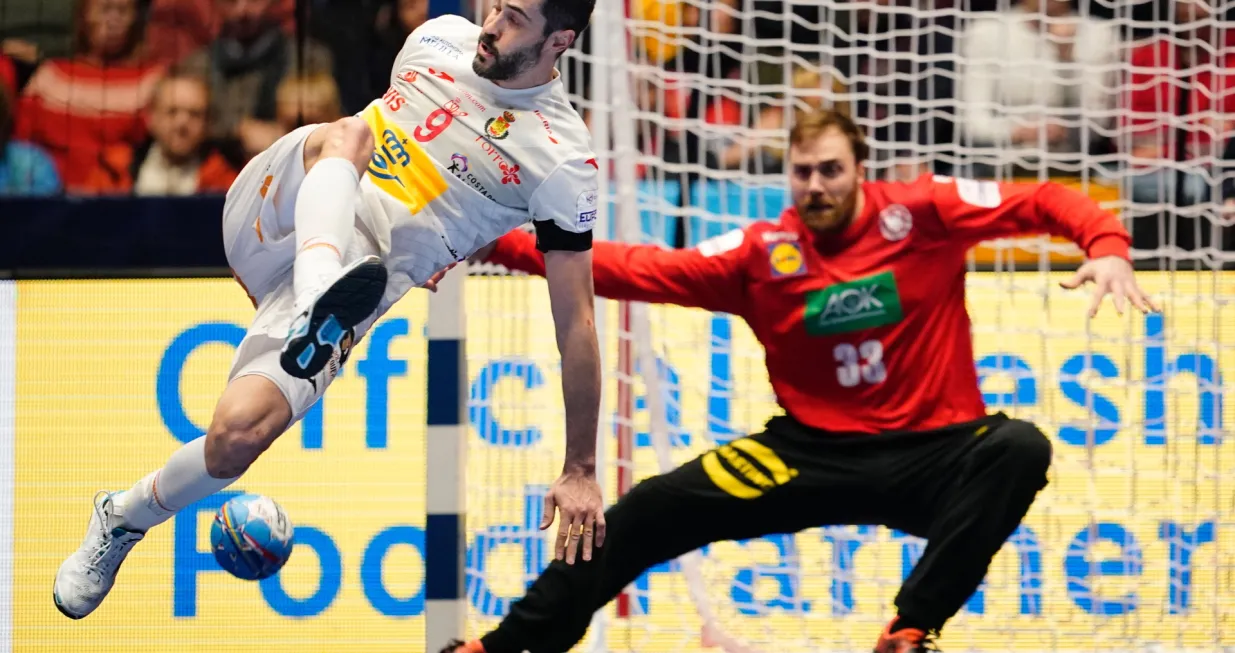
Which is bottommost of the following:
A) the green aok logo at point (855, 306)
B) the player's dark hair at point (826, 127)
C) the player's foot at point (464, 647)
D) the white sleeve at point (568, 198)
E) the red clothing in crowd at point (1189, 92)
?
the player's foot at point (464, 647)

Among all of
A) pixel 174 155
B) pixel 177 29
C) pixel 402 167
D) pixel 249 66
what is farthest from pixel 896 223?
pixel 177 29

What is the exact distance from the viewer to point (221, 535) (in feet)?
12.1

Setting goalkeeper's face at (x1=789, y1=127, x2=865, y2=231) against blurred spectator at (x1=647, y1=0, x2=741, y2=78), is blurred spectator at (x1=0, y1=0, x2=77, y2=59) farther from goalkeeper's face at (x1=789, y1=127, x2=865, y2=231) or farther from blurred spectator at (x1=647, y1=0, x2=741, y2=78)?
goalkeeper's face at (x1=789, y1=127, x2=865, y2=231)

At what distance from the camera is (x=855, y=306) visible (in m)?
4.35

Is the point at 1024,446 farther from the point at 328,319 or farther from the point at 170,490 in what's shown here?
the point at 170,490

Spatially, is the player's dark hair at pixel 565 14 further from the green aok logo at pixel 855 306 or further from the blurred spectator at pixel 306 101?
the blurred spectator at pixel 306 101

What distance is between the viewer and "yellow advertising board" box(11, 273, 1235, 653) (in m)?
5.07

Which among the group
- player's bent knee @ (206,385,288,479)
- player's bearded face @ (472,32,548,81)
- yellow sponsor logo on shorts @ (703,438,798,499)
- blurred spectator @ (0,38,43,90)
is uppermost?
blurred spectator @ (0,38,43,90)

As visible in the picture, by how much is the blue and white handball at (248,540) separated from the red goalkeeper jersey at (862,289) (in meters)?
1.02

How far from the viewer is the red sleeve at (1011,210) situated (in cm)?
405

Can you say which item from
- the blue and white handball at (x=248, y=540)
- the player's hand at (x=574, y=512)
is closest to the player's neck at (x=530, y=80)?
the player's hand at (x=574, y=512)

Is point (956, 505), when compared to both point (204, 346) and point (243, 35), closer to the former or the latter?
point (204, 346)

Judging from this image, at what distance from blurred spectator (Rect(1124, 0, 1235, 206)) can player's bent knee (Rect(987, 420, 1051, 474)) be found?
5.39 ft

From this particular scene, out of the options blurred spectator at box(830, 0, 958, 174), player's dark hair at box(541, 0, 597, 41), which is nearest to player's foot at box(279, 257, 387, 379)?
player's dark hair at box(541, 0, 597, 41)
